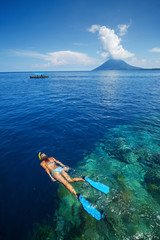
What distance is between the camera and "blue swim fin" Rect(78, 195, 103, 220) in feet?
17.3

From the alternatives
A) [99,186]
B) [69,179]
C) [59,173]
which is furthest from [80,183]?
[59,173]

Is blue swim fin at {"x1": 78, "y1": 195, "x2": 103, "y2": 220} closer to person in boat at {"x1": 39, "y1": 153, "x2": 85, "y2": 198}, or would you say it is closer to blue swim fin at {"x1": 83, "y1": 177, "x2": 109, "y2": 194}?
person in boat at {"x1": 39, "y1": 153, "x2": 85, "y2": 198}

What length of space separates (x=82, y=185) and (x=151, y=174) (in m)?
5.06

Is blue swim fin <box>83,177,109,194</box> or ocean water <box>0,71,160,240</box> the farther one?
blue swim fin <box>83,177,109,194</box>

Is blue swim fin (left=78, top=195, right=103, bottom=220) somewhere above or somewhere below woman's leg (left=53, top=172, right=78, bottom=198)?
below

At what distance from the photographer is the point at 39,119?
1562 cm

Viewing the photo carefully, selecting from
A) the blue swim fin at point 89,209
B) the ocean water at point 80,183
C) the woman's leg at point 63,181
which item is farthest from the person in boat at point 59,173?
the blue swim fin at point 89,209

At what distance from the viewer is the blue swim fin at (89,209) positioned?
528cm

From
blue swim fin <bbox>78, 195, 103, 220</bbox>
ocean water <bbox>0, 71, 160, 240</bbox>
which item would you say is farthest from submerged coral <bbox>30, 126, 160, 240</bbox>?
blue swim fin <bbox>78, 195, 103, 220</bbox>

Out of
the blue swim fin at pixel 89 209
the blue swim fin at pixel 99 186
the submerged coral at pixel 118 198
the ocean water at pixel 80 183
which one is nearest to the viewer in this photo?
the submerged coral at pixel 118 198

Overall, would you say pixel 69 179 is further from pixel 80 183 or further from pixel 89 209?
pixel 89 209

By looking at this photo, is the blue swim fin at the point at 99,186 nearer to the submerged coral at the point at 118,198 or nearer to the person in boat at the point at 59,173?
the submerged coral at the point at 118,198

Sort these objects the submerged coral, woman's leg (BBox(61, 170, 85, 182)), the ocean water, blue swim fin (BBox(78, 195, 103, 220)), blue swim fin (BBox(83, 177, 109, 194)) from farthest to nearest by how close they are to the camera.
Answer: woman's leg (BBox(61, 170, 85, 182))
blue swim fin (BBox(83, 177, 109, 194))
blue swim fin (BBox(78, 195, 103, 220))
the ocean water
the submerged coral

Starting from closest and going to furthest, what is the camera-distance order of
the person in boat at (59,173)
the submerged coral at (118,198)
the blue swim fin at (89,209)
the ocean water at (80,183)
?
the submerged coral at (118,198)
the ocean water at (80,183)
the blue swim fin at (89,209)
the person in boat at (59,173)
